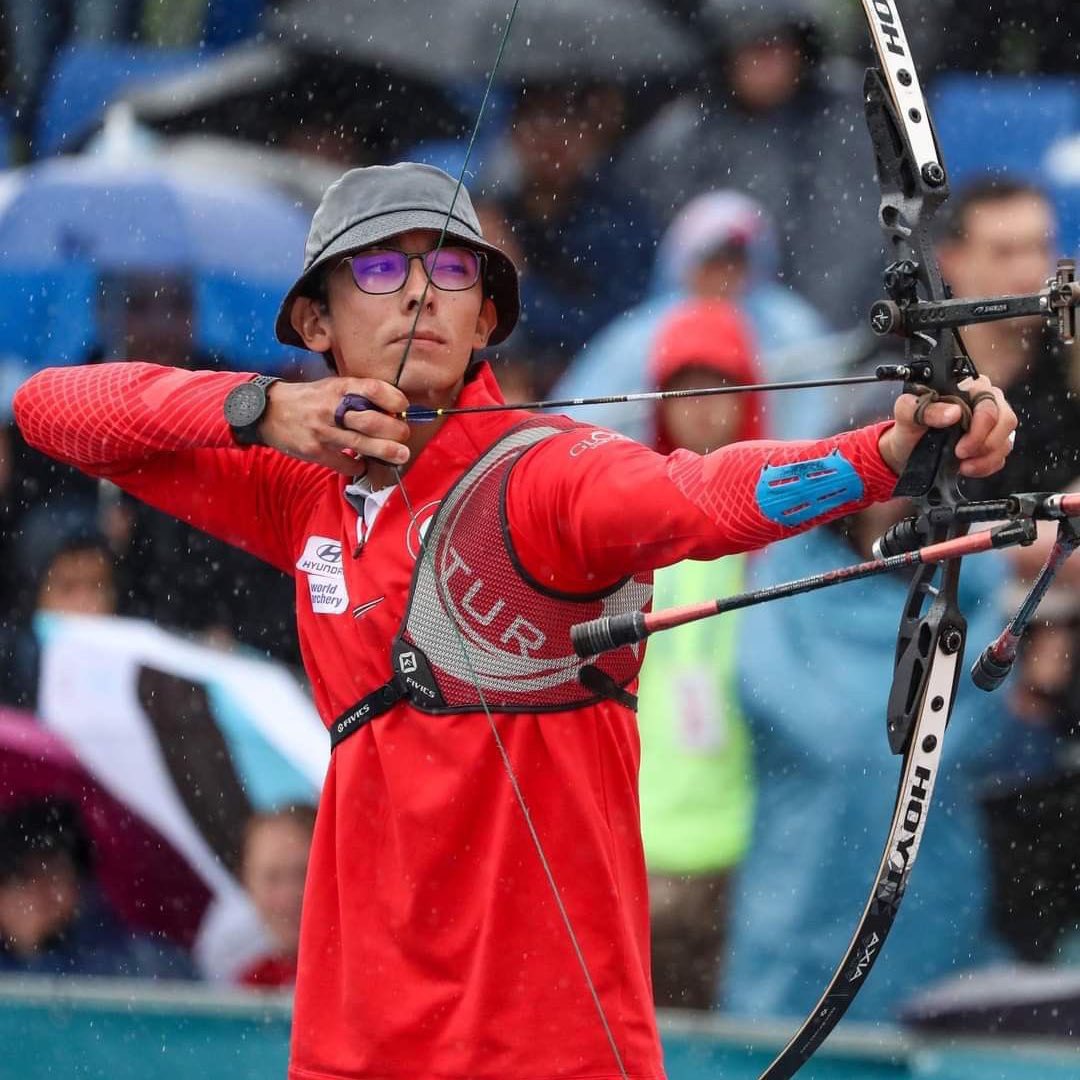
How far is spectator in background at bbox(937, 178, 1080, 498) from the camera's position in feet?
13.0

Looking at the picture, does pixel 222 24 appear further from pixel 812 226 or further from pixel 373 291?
pixel 373 291

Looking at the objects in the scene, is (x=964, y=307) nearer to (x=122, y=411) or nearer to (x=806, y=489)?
(x=806, y=489)

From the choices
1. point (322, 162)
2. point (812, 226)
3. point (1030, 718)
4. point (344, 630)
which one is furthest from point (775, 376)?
point (344, 630)

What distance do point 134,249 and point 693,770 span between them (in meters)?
1.85

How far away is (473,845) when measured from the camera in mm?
2342

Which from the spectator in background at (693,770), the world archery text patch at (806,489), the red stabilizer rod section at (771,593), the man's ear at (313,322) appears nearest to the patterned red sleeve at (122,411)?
the man's ear at (313,322)

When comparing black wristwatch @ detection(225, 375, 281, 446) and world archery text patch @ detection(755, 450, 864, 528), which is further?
black wristwatch @ detection(225, 375, 281, 446)

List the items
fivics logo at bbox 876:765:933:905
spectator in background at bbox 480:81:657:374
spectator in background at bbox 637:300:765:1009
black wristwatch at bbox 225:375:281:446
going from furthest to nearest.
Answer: spectator in background at bbox 480:81:657:374, spectator in background at bbox 637:300:765:1009, black wristwatch at bbox 225:375:281:446, fivics logo at bbox 876:765:933:905

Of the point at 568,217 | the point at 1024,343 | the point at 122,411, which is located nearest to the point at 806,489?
the point at 122,411

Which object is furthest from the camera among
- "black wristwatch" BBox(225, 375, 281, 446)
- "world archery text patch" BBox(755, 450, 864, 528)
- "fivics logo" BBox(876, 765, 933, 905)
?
"black wristwatch" BBox(225, 375, 281, 446)

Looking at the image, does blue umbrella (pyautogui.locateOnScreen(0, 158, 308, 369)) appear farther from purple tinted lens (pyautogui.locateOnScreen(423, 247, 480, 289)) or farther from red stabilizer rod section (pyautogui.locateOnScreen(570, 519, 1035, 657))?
red stabilizer rod section (pyautogui.locateOnScreen(570, 519, 1035, 657))

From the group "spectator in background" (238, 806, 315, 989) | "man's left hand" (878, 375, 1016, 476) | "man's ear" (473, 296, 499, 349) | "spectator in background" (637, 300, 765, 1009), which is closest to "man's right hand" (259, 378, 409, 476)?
"man's ear" (473, 296, 499, 349)

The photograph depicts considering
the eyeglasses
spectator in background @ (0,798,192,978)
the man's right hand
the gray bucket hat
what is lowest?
spectator in background @ (0,798,192,978)

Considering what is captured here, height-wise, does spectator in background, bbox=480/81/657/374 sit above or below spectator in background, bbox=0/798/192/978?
above
